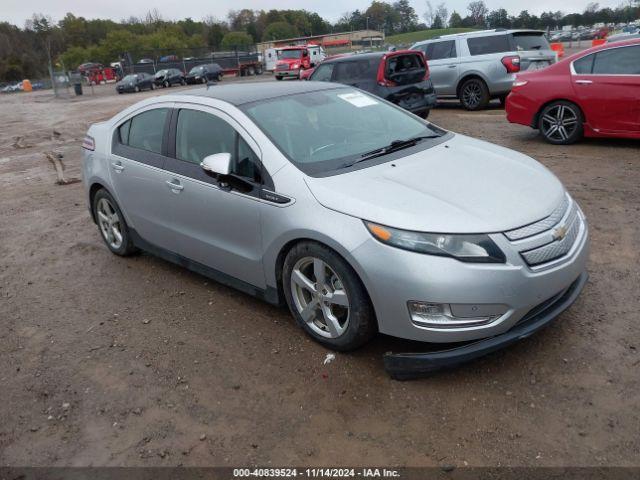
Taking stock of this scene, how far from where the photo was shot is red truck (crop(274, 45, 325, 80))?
35.2 m

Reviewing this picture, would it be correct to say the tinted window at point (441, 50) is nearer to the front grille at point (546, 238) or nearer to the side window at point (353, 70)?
the side window at point (353, 70)

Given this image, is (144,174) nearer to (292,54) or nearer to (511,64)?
(511,64)

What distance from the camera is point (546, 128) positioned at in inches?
338

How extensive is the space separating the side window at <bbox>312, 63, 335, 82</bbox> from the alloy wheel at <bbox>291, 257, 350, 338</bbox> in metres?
9.01

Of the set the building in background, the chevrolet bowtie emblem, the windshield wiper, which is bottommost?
the chevrolet bowtie emblem

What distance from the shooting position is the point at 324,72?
1195cm

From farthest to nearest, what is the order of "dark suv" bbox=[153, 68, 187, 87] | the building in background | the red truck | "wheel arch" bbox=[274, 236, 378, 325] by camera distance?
the building in background → "dark suv" bbox=[153, 68, 187, 87] → the red truck → "wheel arch" bbox=[274, 236, 378, 325]

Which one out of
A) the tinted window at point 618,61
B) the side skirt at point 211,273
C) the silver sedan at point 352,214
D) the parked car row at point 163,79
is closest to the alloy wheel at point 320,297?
the silver sedan at point 352,214

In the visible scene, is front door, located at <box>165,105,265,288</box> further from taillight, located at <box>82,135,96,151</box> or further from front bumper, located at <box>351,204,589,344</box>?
taillight, located at <box>82,135,96,151</box>

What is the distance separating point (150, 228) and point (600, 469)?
363 centimetres

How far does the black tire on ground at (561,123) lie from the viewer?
320 inches

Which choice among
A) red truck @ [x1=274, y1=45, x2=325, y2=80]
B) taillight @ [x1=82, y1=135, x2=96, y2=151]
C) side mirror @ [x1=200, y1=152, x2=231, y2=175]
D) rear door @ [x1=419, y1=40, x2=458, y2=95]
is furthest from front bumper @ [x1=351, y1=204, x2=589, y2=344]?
red truck @ [x1=274, y1=45, x2=325, y2=80]

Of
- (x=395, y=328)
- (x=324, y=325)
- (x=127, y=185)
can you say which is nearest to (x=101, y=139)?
(x=127, y=185)

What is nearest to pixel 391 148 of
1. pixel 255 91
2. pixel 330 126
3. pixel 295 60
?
pixel 330 126
